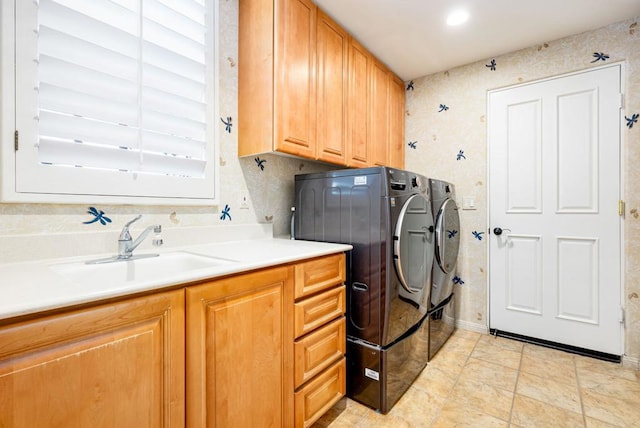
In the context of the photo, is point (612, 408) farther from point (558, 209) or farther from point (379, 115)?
point (379, 115)

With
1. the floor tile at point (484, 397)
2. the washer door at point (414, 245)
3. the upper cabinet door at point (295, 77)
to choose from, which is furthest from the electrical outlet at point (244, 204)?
the floor tile at point (484, 397)

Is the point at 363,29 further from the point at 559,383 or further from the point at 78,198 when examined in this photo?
the point at 559,383

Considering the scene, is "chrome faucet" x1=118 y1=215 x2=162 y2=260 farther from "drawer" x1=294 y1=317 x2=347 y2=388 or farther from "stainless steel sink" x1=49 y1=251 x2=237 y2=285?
"drawer" x1=294 y1=317 x2=347 y2=388

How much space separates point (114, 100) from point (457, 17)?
86.1 inches

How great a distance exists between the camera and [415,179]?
1.84 metres

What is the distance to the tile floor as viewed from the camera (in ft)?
5.04

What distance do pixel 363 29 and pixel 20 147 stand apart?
6.91ft

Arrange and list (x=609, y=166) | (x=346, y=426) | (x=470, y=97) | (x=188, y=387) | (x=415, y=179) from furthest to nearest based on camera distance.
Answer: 1. (x=470, y=97)
2. (x=609, y=166)
3. (x=415, y=179)
4. (x=346, y=426)
5. (x=188, y=387)

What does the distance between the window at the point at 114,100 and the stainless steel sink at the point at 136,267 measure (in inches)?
11.5

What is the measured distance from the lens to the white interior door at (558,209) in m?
2.12

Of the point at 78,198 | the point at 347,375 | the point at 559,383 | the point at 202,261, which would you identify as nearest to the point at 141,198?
the point at 78,198

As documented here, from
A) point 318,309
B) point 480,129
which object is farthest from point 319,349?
point 480,129

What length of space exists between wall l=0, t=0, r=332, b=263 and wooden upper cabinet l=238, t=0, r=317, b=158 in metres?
0.07

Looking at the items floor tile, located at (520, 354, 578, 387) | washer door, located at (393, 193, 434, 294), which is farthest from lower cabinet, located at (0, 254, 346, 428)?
floor tile, located at (520, 354, 578, 387)
